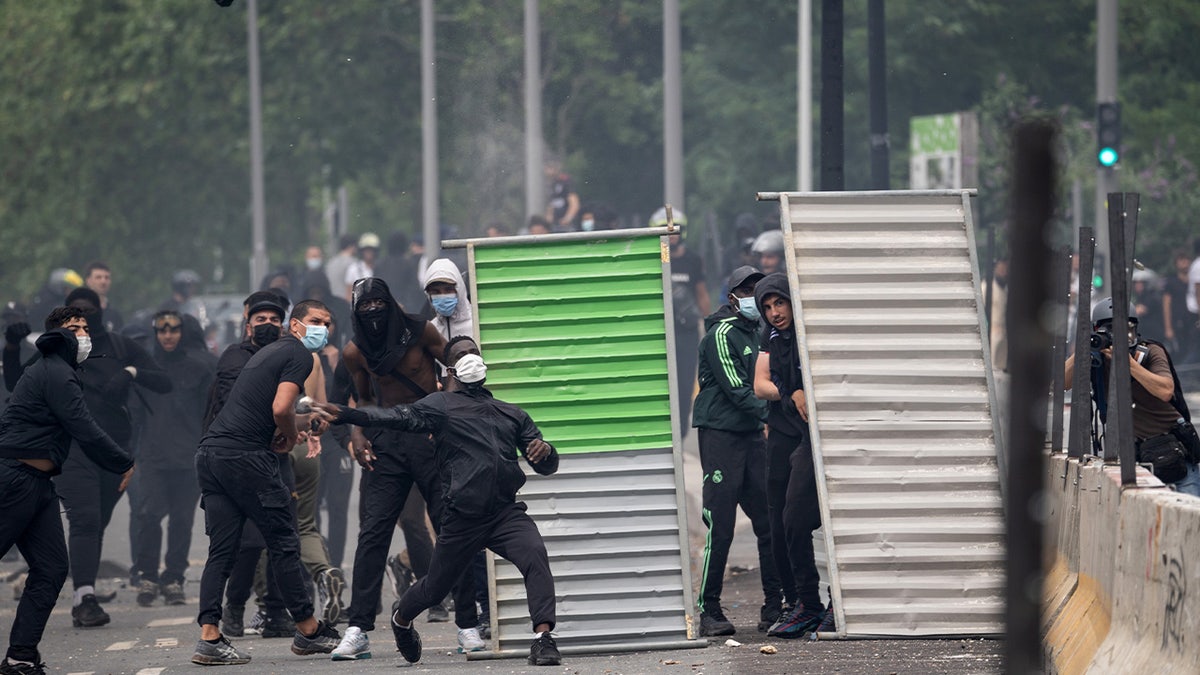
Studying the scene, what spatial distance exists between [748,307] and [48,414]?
128 inches

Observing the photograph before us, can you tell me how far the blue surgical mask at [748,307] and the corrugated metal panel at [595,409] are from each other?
498mm

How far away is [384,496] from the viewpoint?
901 cm

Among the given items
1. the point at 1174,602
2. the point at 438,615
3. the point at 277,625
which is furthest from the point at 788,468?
the point at 1174,602

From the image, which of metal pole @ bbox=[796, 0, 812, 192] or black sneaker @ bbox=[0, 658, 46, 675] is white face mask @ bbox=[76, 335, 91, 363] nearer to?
black sneaker @ bbox=[0, 658, 46, 675]

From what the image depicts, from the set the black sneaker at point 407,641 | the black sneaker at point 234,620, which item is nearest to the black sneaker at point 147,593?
the black sneaker at point 234,620

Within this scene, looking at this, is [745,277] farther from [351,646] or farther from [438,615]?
[438,615]

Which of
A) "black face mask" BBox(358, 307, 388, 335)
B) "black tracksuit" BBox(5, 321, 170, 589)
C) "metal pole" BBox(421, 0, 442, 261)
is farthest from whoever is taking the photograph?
"metal pole" BBox(421, 0, 442, 261)

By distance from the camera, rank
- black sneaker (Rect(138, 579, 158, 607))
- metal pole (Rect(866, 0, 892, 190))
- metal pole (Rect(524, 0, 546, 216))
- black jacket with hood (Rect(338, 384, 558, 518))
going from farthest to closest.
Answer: metal pole (Rect(524, 0, 546, 216)) → metal pole (Rect(866, 0, 892, 190)) → black sneaker (Rect(138, 579, 158, 607)) → black jacket with hood (Rect(338, 384, 558, 518))

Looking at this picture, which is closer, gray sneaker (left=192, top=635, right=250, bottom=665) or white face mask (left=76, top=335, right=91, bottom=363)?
gray sneaker (left=192, top=635, right=250, bottom=665)

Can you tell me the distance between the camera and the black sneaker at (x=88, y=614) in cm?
1084

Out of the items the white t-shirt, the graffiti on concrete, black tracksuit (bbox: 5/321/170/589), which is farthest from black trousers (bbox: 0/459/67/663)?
the white t-shirt

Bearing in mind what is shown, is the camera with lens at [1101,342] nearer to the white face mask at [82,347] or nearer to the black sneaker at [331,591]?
the black sneaker at [331,591]

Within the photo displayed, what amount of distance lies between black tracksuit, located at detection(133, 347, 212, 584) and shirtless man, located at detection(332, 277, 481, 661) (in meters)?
3.48

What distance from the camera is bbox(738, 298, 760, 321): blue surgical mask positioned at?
9695 mm
